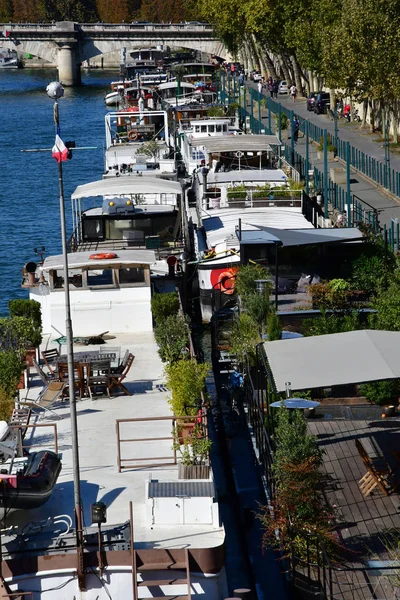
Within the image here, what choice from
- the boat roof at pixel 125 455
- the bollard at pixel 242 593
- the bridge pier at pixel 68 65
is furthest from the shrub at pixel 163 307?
the bridge pier at pixel 68 65

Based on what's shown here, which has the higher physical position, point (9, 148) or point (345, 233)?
point (345, 233)

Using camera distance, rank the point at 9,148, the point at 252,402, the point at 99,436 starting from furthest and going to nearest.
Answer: the point at 9,148, the point at 252,402, the point at 99,436

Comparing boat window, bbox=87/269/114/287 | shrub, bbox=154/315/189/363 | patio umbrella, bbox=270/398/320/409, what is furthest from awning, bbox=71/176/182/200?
patio umbrella, bbox=270/398/320/409

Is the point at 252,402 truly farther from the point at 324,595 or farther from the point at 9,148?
the point at 9,148

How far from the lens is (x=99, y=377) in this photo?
1830cm

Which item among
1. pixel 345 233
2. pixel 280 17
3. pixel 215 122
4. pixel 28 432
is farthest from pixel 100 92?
pixel 28 432

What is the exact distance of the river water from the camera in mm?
43806

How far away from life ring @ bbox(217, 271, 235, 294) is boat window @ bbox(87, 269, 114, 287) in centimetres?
454

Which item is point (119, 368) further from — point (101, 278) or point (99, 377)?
point (101, 278)

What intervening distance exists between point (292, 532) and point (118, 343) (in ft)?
29.2

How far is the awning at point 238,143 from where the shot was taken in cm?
3825

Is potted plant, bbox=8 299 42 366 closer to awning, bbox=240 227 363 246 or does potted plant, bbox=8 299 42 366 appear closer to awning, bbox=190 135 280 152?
awning, bbox=240 227 363 246

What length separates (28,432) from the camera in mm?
17062

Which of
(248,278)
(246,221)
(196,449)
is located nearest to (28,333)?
(248,278)
